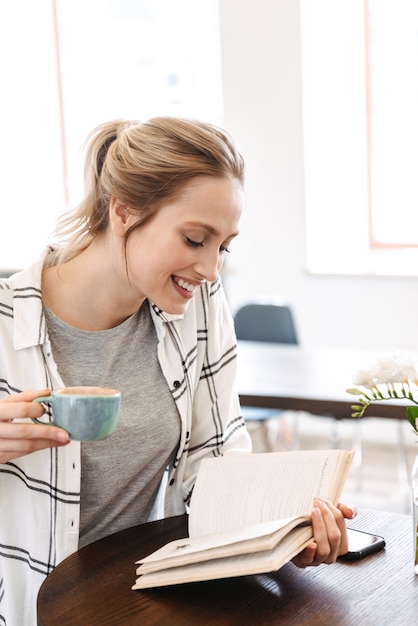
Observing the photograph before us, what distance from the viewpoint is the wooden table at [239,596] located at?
123cm

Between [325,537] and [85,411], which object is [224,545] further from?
[85,411]

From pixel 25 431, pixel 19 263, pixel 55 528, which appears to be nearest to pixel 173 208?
pixel 25 431

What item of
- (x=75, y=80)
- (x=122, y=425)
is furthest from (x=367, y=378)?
(x=75, y=80)

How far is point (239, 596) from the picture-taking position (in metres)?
1.28

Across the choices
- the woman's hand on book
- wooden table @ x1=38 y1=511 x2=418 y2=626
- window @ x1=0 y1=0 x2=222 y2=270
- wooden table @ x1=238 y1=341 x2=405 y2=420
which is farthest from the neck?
window @ x1=0 y1=0 x2=222 y2=270

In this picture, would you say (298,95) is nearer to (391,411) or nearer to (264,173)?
(264,173)

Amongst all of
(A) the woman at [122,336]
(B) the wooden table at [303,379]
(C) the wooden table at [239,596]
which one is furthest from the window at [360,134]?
(C) the wooden table at [239,596]

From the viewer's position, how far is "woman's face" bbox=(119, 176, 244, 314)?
1484 millimetres

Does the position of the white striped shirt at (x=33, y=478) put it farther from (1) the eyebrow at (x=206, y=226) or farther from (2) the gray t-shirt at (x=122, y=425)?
(1) the eyebrow at (x=206, y=226)

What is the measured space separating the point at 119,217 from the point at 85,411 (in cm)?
44

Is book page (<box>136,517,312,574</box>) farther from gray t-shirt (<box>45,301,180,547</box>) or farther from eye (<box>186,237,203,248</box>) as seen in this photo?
eye (<box>186,237,203,248</box>)

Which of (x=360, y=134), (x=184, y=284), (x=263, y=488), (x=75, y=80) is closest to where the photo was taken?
(x=263, y=488)

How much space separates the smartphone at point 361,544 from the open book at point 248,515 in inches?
4.5

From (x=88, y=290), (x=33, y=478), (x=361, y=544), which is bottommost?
(x=361, y=544)
